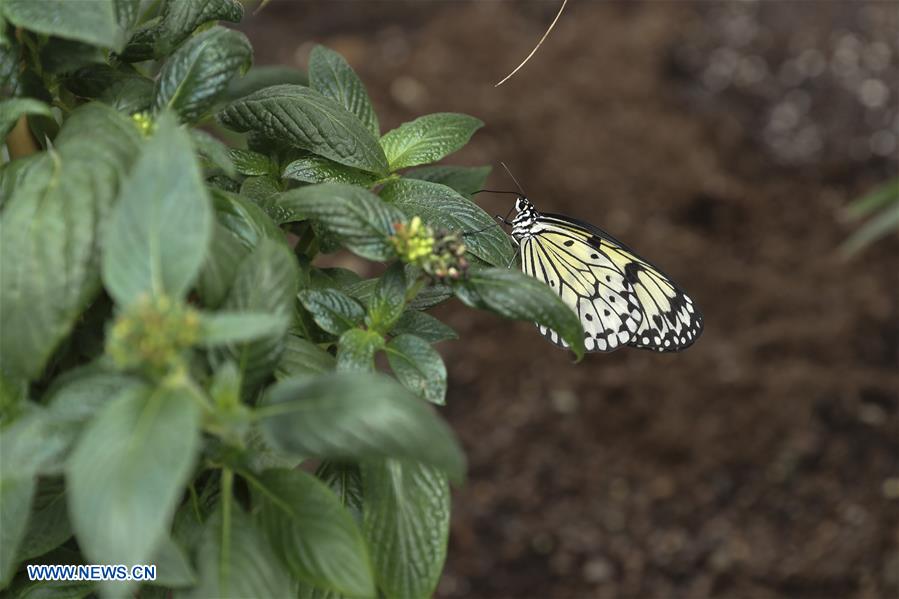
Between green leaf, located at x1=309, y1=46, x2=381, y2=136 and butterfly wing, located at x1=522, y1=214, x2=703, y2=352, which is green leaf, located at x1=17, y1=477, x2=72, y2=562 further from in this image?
butterfly wing, located at x1=522, y1=214, x2=703, y2=352

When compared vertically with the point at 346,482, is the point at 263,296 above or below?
above

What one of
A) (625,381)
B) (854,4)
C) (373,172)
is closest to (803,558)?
(625,381)

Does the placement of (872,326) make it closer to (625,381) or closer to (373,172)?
(625,381)

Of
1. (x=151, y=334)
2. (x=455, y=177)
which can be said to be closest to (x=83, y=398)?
(x=151, y=334)

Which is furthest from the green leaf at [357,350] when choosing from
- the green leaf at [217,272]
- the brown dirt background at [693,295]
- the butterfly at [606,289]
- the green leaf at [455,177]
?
the brown dirt background at [693,295]

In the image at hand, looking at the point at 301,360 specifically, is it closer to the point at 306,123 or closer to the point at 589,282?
the point at 306,123

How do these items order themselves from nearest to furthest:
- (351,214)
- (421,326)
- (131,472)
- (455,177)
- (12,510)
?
(131,472) < (12,510) < (351,214) < (421,326) < (455,177)
